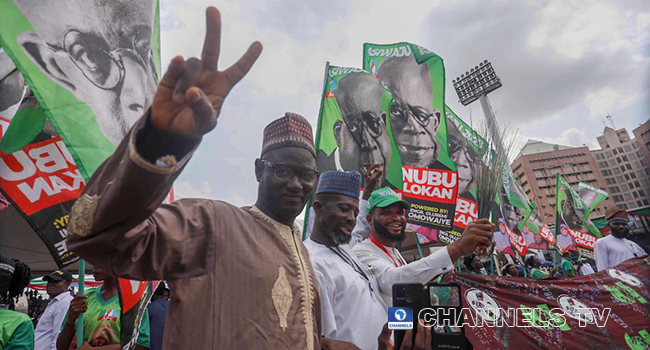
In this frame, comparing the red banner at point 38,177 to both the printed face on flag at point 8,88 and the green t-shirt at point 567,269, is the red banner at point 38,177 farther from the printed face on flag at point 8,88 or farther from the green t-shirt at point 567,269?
the green t-shirt at point 567,269

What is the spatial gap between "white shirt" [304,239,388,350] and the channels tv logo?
65cm

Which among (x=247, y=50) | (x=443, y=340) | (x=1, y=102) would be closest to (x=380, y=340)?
(x=443, y=340)

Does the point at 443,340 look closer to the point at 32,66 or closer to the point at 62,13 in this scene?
the point at 32,66

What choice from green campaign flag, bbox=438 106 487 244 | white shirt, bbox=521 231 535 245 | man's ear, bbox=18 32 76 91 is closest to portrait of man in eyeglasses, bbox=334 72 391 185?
green campaign flag, bbox=438 106 487 244

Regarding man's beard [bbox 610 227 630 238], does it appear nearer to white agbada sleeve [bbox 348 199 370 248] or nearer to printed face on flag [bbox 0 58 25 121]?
white agbada sleeve [bbox 348 199 370 248]

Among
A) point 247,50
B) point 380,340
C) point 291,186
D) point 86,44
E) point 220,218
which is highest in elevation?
point 86,44

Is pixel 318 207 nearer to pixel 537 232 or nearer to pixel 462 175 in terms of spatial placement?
pixel 462 175

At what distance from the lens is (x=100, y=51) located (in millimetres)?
2781

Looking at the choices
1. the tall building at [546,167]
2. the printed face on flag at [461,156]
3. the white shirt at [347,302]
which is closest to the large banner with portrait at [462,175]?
the printed face on flag at [461,156]

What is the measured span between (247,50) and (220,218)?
2.13ft

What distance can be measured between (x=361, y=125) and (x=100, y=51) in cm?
409

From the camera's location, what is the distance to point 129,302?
248cm

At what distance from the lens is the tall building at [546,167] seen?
304ft

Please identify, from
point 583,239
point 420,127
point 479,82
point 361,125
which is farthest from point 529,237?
point 479,82
